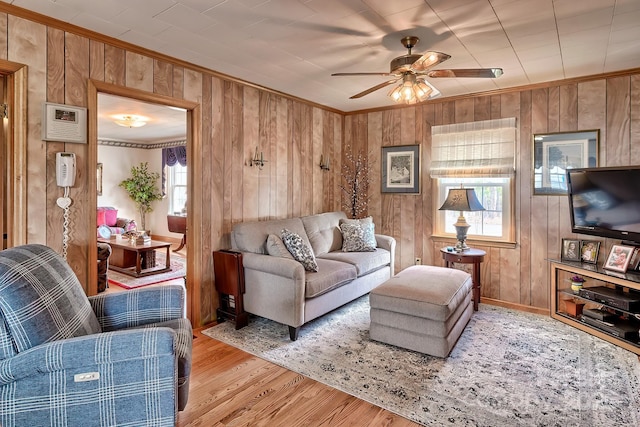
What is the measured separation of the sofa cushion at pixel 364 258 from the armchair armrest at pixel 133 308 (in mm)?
2171

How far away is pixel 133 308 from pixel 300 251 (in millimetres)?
1667

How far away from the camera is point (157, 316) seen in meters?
2.11

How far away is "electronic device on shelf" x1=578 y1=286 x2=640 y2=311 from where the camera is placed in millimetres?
3039

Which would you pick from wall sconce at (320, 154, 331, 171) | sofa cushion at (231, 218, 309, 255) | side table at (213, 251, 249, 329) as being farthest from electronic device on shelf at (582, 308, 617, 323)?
wall sconce at (320, 154, 331, 171)

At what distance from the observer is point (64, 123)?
101 inches

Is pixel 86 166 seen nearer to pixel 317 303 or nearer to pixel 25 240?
pixel 25 240

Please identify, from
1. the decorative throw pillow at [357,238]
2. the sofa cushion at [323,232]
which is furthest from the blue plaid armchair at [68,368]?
the decorative throw pillow at [357,238]

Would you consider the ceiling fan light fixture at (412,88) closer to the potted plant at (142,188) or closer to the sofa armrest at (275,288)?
the sofa armrest at (275,288)

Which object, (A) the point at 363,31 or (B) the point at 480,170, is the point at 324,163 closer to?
(B) the point at 480,170

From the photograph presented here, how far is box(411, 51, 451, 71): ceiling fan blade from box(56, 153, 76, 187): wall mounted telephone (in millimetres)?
2515

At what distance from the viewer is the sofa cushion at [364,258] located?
13.1ft

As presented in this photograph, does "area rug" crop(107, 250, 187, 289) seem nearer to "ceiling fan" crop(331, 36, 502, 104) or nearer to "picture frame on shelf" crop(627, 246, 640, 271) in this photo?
"ceiling fan" crop(331, 36, 502, 104)

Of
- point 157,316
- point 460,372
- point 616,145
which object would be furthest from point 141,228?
point 616,145

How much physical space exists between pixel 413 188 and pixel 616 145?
2.11m
